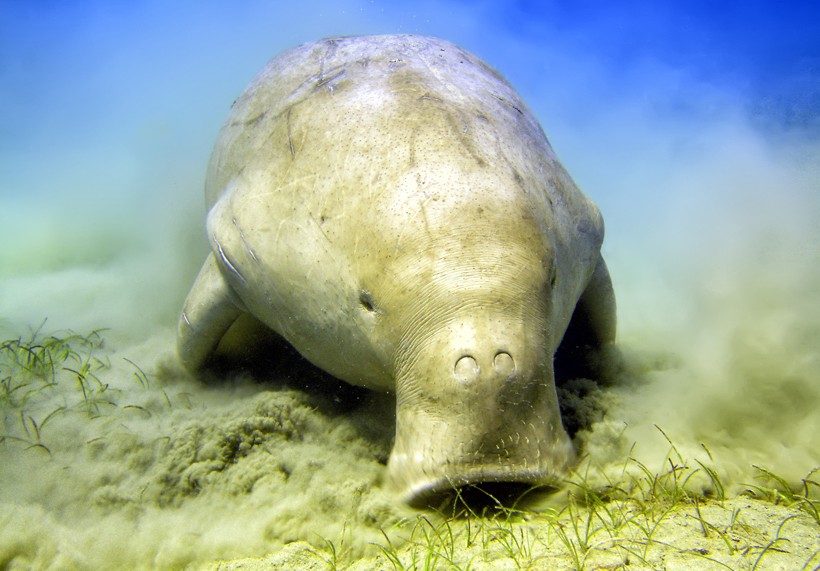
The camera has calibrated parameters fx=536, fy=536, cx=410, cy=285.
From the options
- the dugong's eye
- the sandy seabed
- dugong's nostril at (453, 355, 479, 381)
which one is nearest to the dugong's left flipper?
the sandy seabed

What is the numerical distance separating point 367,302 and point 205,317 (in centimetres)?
204

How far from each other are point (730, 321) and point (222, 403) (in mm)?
4096

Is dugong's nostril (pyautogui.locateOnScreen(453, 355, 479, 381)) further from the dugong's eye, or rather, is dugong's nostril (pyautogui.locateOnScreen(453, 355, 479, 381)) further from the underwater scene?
the dugong's eye

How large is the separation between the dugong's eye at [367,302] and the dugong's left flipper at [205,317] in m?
1.65

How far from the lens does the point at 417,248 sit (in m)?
2.30

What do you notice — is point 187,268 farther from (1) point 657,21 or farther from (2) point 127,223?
(1) point 657,21

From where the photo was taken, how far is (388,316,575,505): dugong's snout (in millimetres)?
1997

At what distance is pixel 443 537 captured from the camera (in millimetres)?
2221

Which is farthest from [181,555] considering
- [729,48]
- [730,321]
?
[729,48]

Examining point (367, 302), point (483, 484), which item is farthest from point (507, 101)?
point (483, 484)

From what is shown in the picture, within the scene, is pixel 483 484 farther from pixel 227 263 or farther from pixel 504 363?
pixel 227 263

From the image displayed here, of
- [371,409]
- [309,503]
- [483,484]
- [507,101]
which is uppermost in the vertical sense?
[507,101]

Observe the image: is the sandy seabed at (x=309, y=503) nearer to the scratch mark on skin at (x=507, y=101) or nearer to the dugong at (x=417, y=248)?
the dugong at (x=417, y=248)

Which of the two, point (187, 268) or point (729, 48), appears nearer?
point (187, 268)
